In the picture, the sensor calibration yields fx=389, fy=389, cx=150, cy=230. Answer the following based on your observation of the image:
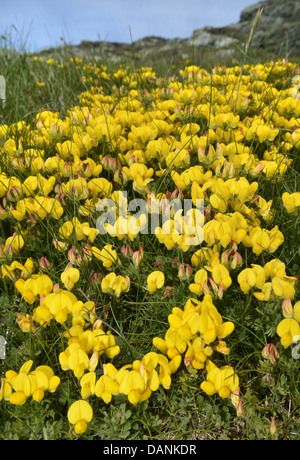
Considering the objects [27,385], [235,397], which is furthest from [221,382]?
[27,385]

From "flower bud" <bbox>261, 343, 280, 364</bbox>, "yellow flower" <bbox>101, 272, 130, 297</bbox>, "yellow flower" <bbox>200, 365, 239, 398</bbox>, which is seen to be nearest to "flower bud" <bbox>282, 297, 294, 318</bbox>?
"flower bud" <bbox>261, 343, 280, 364</bbox>

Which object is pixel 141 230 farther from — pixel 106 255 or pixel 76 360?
pixel 76 360

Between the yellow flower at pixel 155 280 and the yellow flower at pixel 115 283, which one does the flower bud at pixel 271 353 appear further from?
the yellow flower at pixel 115 283

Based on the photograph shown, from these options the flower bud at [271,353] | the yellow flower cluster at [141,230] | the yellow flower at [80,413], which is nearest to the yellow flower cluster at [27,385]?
the yellow flower cluster at [141,230]

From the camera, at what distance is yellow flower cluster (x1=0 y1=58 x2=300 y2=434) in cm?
157

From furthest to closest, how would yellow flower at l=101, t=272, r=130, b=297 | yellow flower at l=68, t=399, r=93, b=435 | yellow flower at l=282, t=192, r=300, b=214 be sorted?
yellow flower at l=282, t=192, r=300, b=214, yellow flower at l=101, t=272, r=130, b=297, yellow flower at l=68, t=399, r=93, b=435

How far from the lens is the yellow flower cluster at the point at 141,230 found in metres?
1.57

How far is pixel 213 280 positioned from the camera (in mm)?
1762

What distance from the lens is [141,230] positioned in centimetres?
211

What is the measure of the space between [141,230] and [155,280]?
Result: 0.35 meters

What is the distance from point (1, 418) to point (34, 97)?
15.5 ft

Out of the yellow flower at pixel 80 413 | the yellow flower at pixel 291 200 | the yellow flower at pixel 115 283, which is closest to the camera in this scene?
the yellow flower at pixel 80 413

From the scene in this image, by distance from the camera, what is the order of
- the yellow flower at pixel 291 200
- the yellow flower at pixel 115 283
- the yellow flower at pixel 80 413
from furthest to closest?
the yellow flower at pixel 291 200 < the yellow flower at pixel 115 283 < the yellow flower at pixel 80 413

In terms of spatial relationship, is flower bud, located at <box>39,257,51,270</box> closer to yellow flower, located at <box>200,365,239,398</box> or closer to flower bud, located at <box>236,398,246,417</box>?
yellow flower, located at <box>200,365,239,398</box>
